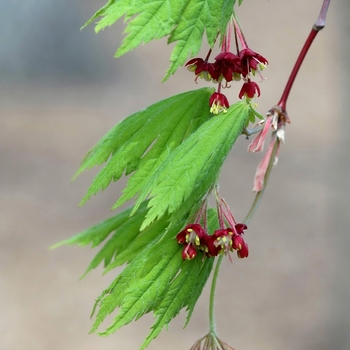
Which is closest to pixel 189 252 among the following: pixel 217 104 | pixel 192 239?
pixel 192 239

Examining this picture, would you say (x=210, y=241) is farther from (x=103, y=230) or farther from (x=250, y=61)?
(x=103, y=230)

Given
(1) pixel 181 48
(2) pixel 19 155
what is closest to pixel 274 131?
(1) pixel 181 48

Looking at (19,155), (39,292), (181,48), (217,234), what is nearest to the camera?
(181,48)

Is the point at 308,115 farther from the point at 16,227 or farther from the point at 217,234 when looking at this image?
the point at 217,234

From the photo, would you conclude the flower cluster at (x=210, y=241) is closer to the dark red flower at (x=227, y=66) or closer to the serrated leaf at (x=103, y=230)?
the dark red flower at (x=227, y=66)

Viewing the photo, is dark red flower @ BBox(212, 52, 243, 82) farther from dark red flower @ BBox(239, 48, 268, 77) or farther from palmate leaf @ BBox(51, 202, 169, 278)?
palmate leaf @ BBox(51, 202, 169, 278)

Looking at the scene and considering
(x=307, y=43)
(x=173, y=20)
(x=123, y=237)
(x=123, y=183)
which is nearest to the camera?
(x=173, y=20)
